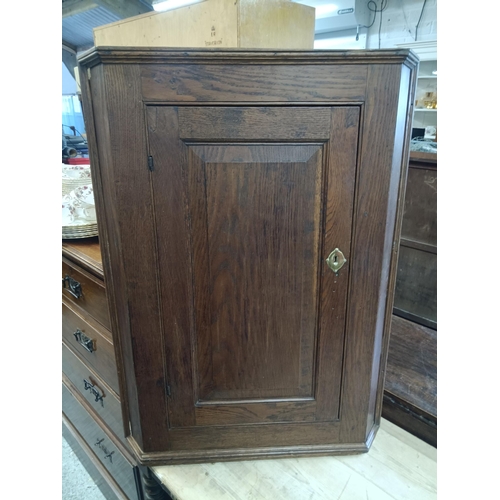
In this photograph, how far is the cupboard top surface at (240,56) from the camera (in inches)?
23.6

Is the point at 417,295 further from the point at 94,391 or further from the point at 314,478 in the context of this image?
the point at 94,391

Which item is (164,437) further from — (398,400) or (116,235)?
(398,400)

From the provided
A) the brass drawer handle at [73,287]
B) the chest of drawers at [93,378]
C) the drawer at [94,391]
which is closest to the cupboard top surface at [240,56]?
the chest of drawers at [93,378]

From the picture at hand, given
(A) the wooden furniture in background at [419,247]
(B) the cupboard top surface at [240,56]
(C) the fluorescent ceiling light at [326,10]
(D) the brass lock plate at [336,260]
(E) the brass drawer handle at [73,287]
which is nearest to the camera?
(B) the cupboard top surface at [240,56]

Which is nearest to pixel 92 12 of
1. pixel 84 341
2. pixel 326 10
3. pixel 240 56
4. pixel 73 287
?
pixel 326 10

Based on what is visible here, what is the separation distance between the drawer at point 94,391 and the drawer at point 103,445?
0.04m

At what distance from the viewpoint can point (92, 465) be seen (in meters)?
1.44

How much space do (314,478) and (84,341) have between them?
0.82 m

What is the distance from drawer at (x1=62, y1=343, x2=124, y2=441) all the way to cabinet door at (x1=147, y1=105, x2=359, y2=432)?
39cm

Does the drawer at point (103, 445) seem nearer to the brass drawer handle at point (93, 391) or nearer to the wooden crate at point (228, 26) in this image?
the brass drawer handle at point (93, 391)

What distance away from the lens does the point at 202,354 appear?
2.65 ft

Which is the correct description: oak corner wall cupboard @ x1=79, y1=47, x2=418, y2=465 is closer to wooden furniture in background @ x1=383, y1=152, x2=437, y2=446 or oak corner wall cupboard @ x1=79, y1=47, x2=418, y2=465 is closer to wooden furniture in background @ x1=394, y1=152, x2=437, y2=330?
wooden furniture in background @ x1=383, y1=152, x2=437, y2=446

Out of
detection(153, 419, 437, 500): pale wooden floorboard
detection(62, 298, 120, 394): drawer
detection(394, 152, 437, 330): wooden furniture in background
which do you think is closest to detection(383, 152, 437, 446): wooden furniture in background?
detection(394, 152, 437, 330): wooden furniture in background

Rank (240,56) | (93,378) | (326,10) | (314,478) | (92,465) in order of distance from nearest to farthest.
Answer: (240,56), (314,478), (93,378), (92,465), (326,10)
